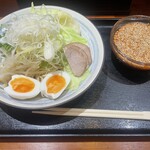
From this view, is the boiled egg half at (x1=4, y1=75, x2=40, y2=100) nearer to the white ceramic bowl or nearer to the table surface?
the white ceramic bowl

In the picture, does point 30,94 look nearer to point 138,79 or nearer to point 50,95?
point 50,95

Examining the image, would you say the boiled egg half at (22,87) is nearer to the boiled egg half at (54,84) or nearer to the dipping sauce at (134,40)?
the boiled egg half at (54,84)

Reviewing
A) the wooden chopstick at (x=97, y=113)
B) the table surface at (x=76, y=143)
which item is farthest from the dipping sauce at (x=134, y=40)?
the table surface at (x=76, y=143)

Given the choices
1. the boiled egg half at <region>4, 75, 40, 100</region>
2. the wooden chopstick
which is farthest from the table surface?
the boiled egg half at <region>4, 75, 40, 100</region>

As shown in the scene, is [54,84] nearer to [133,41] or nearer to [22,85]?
[22,85]

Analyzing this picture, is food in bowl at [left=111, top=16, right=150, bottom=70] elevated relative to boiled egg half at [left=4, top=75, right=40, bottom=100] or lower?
elevated

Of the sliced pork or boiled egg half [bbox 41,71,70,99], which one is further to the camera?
the sliced pork

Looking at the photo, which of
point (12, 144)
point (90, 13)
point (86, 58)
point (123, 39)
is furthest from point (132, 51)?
point (12, 144)
